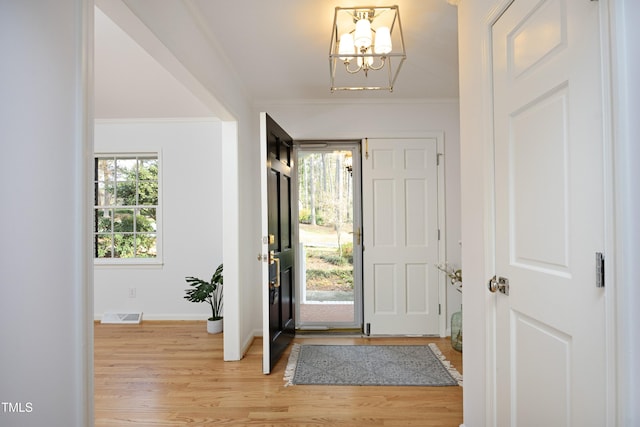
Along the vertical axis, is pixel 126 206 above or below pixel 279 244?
above

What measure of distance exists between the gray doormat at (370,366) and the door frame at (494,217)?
1.12 m

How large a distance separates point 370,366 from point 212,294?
2.04 m

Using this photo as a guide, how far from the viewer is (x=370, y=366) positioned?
2762 mm

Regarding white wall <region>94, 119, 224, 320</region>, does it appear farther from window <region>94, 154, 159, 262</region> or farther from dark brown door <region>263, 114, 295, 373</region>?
dark brown door <region>263, 114, 295, 373</region>

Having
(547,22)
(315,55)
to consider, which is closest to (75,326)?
(547,22)

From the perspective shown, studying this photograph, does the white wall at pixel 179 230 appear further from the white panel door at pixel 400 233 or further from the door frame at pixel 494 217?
the door frame at pixel 494 217

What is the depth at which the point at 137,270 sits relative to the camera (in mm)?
4074

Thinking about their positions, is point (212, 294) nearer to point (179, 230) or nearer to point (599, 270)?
point (179, 230)

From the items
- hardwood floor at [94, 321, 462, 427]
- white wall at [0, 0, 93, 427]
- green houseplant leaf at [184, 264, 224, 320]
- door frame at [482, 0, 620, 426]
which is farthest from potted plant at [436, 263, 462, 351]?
white wall at [0, 0, 93, 427]

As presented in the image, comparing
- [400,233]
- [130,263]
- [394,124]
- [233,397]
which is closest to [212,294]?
[130,263]

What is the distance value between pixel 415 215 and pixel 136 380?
9.47 ft

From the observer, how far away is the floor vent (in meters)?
3.97

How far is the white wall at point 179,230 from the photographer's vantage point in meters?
4.05

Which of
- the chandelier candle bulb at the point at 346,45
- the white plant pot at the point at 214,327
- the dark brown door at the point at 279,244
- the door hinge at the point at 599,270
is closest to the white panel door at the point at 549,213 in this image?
the door hinge at the point at 599,270
